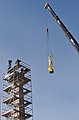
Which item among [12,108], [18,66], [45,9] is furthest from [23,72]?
[45,9]

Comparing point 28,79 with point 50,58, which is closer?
point 50,58

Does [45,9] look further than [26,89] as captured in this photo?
No

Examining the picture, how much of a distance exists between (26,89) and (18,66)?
5285 mm

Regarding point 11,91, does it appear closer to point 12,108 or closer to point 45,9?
point 12,108

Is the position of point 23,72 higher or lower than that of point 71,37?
higher

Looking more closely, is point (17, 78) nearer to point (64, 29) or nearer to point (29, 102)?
point (29, 102)

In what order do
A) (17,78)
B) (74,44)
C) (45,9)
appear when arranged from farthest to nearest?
(17,78) < (45,9) < (74,44)

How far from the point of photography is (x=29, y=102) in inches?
3438

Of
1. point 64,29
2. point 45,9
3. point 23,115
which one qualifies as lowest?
A: point 23,115

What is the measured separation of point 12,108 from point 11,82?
249 inches

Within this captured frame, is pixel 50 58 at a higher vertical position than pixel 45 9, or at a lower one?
lower

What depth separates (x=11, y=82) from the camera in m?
89.5

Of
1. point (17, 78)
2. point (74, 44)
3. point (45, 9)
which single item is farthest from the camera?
point (17, 78)

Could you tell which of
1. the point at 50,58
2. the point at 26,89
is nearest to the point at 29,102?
the point at 26,89
